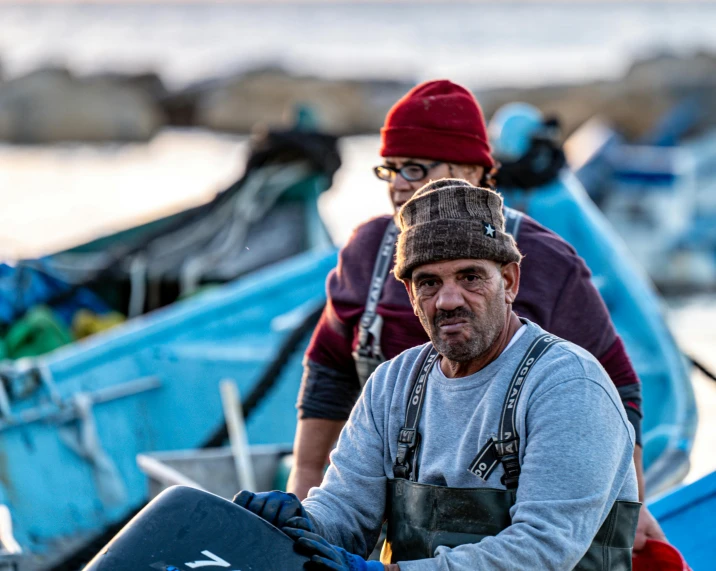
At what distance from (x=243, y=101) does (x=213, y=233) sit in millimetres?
22350

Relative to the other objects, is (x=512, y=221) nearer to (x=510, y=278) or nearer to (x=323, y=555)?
(x=510, y=278)

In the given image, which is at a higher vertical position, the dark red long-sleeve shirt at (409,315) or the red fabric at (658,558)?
the dark red long-sleeve shirt at (409,315)

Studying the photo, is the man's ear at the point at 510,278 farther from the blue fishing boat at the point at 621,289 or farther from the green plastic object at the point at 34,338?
the green plastic object at the point at 34,338

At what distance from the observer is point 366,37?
84.1 metres

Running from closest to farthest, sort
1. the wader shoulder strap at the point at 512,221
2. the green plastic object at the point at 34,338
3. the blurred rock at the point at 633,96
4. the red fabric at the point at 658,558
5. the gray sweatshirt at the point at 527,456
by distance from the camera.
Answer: the gray sweatshirt at the point at 527,456 < the red fabric at the point at 658,558 < the wader shoulder strap at the point at 512,221 < the green plastic object at the point at 34,338 < the blurred rock at the point at 633,96

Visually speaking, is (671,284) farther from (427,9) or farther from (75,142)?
(427,9)

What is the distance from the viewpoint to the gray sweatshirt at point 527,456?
230 cm

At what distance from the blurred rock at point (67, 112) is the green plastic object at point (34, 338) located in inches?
871

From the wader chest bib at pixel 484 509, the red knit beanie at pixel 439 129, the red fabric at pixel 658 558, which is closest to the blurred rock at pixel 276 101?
the red knit beanie at pixel 439 129

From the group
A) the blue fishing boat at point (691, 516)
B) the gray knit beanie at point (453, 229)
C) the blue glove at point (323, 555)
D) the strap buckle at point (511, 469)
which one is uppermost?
the gray knit beanie at point (453, 229)

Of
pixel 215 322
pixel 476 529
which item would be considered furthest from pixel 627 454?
pixel 215 322

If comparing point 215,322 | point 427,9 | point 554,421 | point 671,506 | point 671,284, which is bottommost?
point 671,284

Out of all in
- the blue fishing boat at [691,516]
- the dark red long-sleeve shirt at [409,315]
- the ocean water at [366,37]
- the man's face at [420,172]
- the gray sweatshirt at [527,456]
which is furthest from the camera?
the ocean water at [366,37]

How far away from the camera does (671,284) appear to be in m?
14.5
